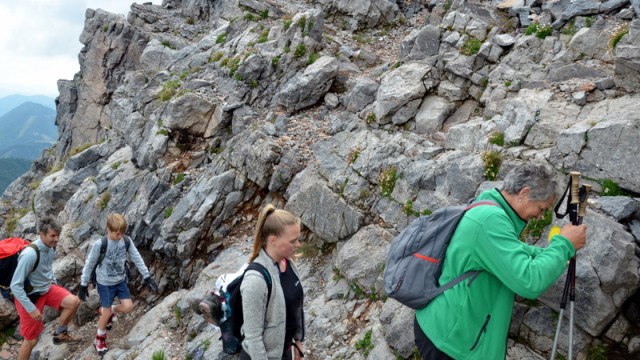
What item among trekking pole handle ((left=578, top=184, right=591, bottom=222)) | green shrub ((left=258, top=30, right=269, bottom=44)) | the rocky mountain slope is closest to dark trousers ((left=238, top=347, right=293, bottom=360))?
the rocky mountain slope

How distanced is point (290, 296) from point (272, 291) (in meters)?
0.43

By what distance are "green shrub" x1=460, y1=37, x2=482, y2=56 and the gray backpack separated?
894 centimetres

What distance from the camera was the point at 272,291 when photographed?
489 cm

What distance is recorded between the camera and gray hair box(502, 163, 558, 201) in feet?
14.5

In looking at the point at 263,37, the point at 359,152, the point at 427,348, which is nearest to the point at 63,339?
the point at 359,152

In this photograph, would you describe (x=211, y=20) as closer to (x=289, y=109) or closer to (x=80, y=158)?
(x=80, y=158)

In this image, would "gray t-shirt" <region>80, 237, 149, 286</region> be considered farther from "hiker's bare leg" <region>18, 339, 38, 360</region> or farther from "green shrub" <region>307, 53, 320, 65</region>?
"green shrub" <region>307, 53, 320, 65</region>

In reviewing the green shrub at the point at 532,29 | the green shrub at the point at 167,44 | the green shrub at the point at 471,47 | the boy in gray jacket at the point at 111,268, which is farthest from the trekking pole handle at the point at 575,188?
the green shrub at the point at 167,44

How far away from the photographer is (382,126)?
40.7 feet

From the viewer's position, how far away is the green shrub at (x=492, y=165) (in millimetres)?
8672

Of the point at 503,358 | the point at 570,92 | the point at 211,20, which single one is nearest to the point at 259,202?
the point at 570,92

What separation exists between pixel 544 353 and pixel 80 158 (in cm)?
2310

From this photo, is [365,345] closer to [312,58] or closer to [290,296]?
[290,296]

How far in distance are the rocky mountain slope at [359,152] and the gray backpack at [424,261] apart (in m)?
2.80
